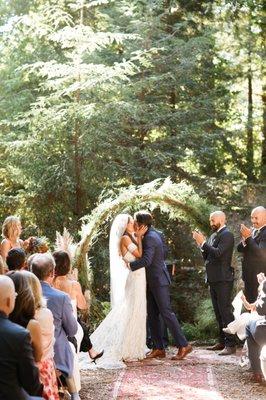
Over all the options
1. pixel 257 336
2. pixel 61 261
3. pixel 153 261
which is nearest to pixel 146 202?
pixel 153 261

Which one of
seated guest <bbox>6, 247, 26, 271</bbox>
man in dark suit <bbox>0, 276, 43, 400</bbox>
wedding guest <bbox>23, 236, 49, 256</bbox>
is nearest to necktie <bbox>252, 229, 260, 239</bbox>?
wedding guest <bbox>23, 236, 49, 256</bbox>

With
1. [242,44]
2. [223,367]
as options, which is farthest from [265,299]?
[242,44]

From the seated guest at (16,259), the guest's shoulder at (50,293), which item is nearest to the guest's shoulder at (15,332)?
the guest's shoulder at (50,293)

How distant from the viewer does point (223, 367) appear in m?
7.41

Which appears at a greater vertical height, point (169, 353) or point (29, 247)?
point (29, 247)

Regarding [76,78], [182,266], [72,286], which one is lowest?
[182,266]

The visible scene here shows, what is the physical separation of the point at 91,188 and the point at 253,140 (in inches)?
347

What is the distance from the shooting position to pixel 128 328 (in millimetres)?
8039

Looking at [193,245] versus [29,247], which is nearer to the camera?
[29,247]

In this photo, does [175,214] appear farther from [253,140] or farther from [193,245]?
[253,140]

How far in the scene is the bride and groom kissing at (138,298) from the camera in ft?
26.1

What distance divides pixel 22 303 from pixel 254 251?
4.79m

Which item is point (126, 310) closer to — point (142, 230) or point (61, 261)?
point (142, 230)

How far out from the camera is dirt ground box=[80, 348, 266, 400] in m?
6.14
